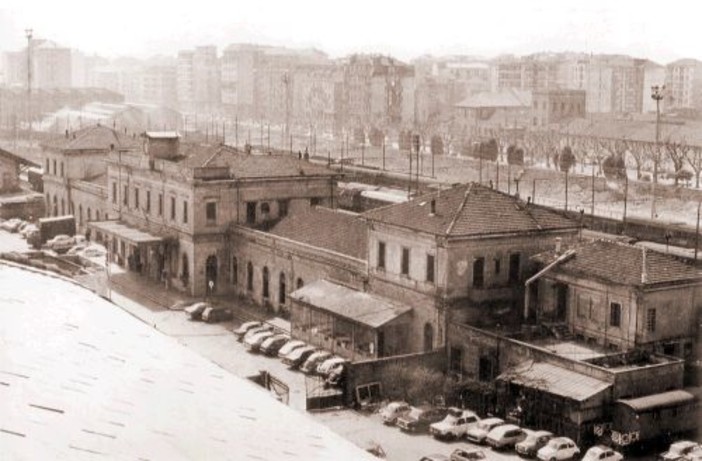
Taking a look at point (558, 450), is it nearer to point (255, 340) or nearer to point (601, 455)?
point (601, 455)

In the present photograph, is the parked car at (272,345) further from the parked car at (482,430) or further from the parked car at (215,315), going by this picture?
the parked car at (482,430)

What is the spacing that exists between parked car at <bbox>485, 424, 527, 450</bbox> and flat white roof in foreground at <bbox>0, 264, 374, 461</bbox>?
693 inches

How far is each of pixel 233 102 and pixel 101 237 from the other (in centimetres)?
13602

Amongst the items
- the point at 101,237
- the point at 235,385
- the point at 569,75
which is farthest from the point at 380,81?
the point at 235,385

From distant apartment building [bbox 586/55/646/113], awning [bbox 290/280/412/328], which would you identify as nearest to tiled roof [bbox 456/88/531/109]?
distant apartment building [bbox 586/55/646/113]

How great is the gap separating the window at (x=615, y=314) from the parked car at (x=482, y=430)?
6206 millimetres

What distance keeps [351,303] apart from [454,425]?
405 inches

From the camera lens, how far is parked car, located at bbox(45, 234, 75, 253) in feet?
200

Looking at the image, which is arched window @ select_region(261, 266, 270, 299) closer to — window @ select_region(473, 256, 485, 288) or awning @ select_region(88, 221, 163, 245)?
awning @ select_region(88, 221, 163, 245)

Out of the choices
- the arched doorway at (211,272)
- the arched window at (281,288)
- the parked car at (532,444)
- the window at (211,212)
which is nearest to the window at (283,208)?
the window at (211,212)

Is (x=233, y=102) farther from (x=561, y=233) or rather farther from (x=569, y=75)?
(x=561, y=233)

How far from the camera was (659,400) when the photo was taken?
3102 cm

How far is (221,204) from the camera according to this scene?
170ft

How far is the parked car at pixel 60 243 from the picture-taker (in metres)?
61.0
